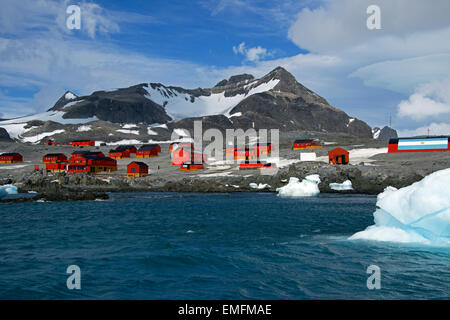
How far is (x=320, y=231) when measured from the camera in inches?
1072

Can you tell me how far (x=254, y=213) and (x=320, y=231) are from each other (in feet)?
39.7

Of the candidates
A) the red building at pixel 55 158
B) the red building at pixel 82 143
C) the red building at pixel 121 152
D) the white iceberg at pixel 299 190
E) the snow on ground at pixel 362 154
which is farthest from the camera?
the red building at pixel 82 143

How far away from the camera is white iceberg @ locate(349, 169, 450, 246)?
17766 millimetres

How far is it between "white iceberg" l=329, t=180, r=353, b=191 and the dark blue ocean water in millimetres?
32070

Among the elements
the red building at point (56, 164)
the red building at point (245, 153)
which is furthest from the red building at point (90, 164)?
the red building at point (245, 153)

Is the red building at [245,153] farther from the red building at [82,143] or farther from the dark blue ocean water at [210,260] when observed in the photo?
the dark blue ocean water at [210,260]

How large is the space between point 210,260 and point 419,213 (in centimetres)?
989

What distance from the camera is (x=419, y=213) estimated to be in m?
18.4

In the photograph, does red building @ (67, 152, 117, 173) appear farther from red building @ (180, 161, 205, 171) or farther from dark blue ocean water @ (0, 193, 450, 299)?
dark blue ocean water @ (0, 193, 450, 299)

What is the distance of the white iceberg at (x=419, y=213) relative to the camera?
1777cm

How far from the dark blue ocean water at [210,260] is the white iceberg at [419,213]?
2.70 feet

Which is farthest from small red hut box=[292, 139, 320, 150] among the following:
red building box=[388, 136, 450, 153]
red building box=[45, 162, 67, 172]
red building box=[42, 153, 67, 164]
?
red building box=[42, 153, 67, 164]
